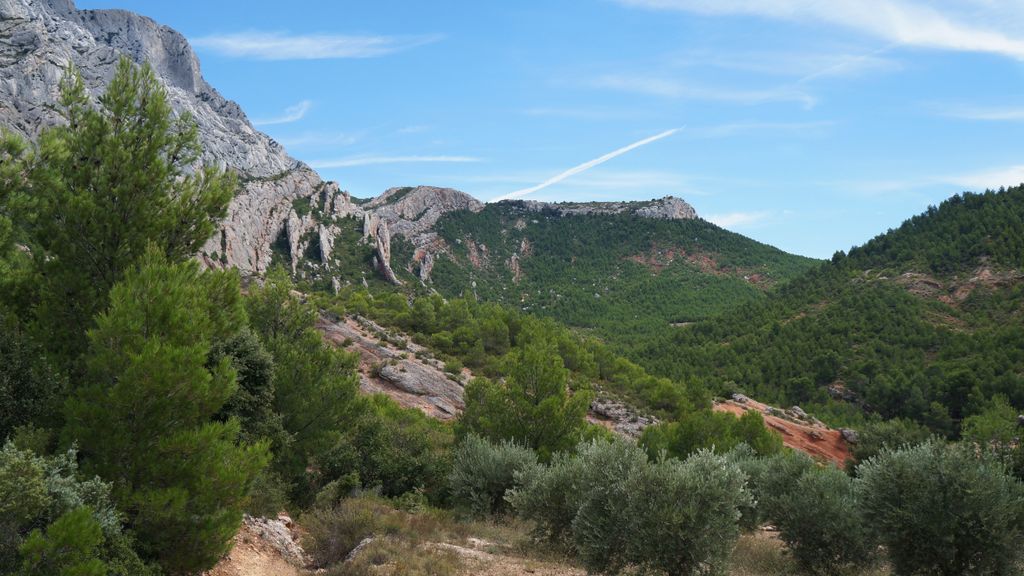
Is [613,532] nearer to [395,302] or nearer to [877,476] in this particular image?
[877,476]

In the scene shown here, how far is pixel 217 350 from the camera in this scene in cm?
1430

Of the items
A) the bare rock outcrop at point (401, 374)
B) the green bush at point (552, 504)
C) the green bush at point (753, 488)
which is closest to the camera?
the green bush at point (552, 504)

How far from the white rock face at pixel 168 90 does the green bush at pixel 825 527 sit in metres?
20.0

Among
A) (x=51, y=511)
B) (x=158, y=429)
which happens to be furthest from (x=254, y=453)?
(x=51, y=511)

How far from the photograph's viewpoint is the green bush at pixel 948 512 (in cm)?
993

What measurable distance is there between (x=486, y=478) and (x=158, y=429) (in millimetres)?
11635

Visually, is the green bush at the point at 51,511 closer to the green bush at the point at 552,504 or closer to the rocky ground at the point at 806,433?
the green bush at the point at 552,504

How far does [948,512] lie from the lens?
10.1m

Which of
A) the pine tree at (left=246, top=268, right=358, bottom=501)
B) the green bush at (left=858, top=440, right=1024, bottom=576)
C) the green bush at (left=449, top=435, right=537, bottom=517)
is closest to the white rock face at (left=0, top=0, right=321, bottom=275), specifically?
the pine tree at (left=246, top=268, right=358, bottom=501)

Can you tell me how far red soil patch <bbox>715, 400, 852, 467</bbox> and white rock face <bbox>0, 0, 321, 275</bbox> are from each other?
43434 millimetres

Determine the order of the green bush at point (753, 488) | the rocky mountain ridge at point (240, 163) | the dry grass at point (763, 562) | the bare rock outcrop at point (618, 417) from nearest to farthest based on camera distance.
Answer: the dry grass at point (763, 562)
the green bush at point (753, 488)
the bare rock outcrop at point (618, 417)
the rocky mountain ridge at point (240, 163)

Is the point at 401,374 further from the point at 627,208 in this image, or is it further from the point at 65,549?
the point at 627,208

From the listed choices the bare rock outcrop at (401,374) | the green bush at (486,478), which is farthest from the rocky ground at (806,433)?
the green bush at (486,478)

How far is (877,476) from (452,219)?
427 ft
